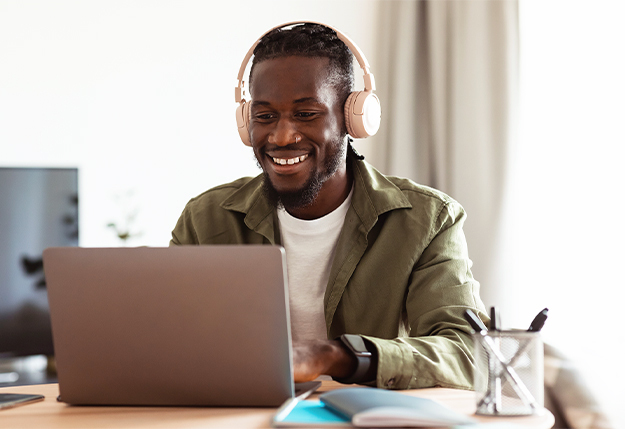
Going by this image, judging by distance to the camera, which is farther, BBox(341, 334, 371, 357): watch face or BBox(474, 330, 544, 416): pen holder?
BBox(341, 334, 371, 357): watch face

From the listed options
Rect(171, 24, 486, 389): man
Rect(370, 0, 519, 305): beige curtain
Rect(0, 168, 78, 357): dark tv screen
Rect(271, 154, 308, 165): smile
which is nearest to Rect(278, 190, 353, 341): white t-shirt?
Rect(171, 24, 486, 389): man

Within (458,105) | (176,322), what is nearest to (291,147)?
(176,322)

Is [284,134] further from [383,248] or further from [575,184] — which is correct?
[575,184]

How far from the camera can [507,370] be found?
0.80 metres

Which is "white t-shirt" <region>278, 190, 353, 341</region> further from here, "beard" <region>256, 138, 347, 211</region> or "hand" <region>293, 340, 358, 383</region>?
"hand" <region>293, 340, 358, 383</region>

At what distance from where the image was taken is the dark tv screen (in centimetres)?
238

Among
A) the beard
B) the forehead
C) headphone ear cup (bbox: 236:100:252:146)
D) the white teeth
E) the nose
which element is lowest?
the beard

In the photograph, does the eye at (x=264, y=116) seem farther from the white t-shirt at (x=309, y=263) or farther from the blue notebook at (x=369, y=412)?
the blue notebook at (x=369, y=412)

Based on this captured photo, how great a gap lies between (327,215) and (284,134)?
0.75ft

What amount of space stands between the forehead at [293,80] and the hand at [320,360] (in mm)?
744

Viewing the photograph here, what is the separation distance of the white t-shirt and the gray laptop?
74cm

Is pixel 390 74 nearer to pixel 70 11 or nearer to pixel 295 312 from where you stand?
pixel 70 11

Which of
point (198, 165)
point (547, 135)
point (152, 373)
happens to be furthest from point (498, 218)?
point (152, 373)

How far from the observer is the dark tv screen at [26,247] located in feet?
7.79
